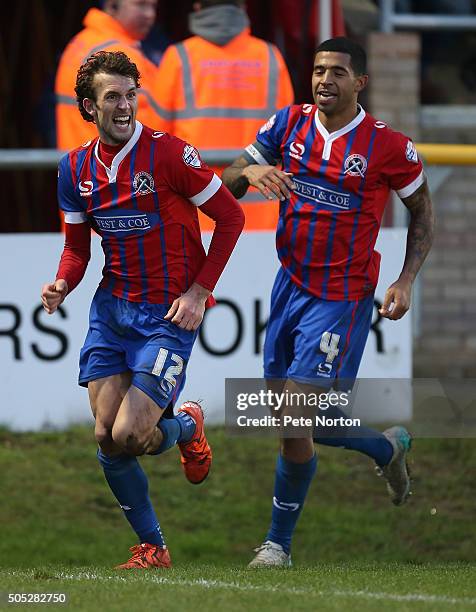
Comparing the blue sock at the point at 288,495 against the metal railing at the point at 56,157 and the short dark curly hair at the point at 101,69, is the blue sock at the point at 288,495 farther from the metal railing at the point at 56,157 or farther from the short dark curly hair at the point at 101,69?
the metal railing at the point at 56,157

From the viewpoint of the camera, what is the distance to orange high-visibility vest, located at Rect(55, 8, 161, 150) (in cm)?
1016

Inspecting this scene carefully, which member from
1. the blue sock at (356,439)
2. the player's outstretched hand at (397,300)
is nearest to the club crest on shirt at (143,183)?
the player's outstretched hand at (397,300)

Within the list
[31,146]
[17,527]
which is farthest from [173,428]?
[31,146]

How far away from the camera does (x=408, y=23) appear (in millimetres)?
11953

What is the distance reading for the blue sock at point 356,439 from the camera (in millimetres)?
8164

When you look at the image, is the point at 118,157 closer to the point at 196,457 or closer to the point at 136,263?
the point at 136,263

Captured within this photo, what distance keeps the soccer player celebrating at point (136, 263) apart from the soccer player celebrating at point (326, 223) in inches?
16.6

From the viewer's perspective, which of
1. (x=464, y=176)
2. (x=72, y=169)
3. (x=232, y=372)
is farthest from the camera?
(x=464, y=176)

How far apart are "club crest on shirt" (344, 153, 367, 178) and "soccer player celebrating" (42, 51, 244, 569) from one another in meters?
0.58

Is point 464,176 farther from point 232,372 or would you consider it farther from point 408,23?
point 232,372

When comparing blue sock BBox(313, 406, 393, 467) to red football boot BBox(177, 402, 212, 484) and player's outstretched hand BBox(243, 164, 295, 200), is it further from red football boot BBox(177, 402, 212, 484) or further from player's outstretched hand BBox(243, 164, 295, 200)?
player's outstretched hand BBox(243, 164, 295, 200)

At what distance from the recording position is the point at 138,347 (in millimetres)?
7562

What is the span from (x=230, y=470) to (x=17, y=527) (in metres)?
1.33

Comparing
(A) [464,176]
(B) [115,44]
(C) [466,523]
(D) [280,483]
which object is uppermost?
(B) [115,44]
